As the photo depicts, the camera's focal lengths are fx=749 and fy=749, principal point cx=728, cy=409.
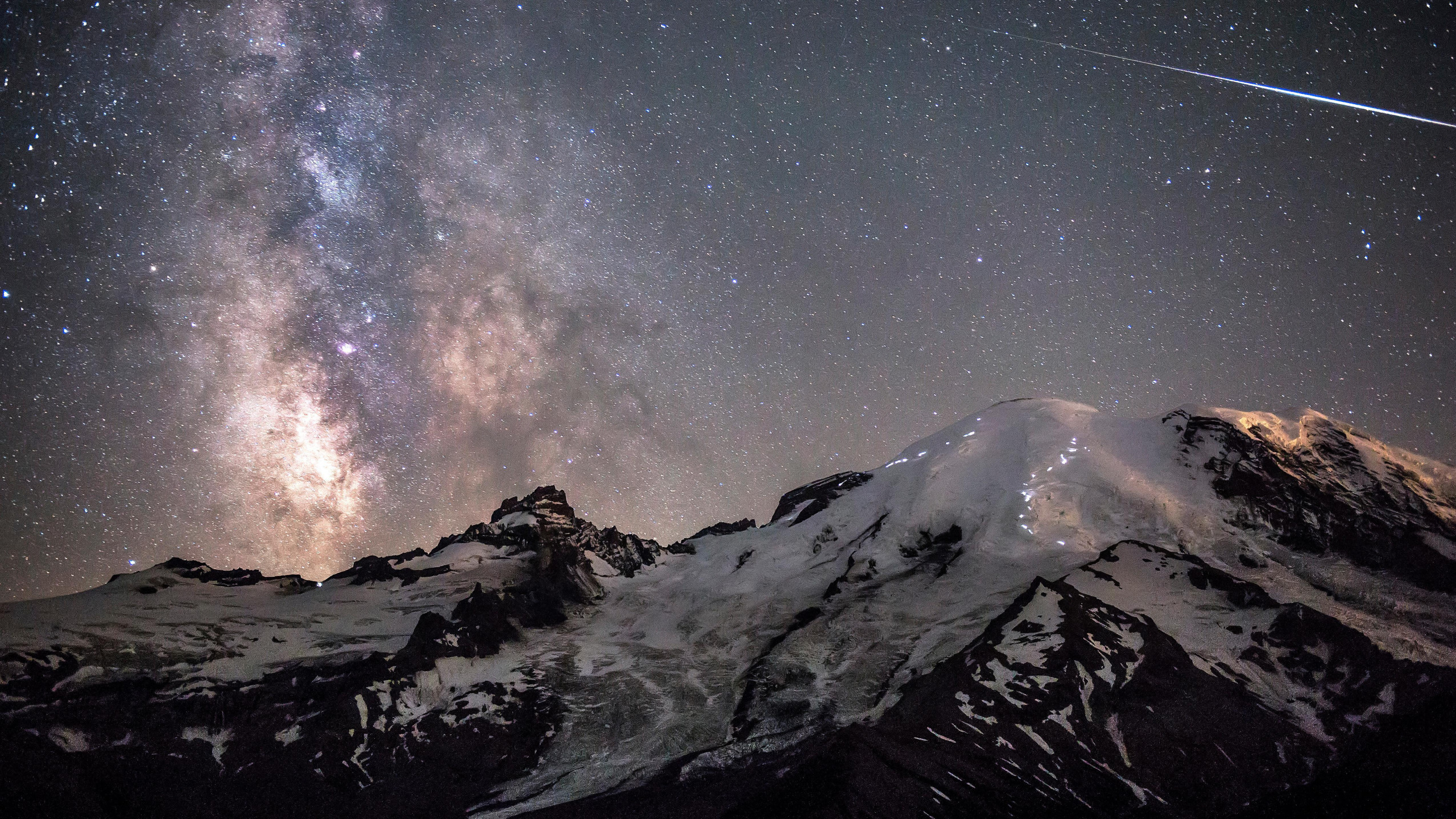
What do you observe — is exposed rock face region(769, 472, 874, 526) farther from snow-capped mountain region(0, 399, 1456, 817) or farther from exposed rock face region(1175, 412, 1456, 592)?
exposed rock face region(1175, 412, 1456, 592)

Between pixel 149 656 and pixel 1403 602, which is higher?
pixel 149 656

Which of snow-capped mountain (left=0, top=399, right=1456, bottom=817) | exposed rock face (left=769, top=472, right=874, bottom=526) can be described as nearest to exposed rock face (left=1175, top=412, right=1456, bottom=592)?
snow-capped mountain (left=0, top=399, right=1456, bottom=817)

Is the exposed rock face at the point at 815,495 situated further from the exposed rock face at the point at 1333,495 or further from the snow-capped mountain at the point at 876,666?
the exposed rock face at the point at 1333,495

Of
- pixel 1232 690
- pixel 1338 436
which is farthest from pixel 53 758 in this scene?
pixel 1338 436

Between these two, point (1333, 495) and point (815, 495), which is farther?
point (815, 495)

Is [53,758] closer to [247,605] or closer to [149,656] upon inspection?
[149,656]

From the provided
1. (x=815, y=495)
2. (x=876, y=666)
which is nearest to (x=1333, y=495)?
(x=876, y=666)

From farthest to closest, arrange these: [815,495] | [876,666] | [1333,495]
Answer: [815,495], [1333,495], [876,666]

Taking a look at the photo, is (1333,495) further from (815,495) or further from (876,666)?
(815,495)
